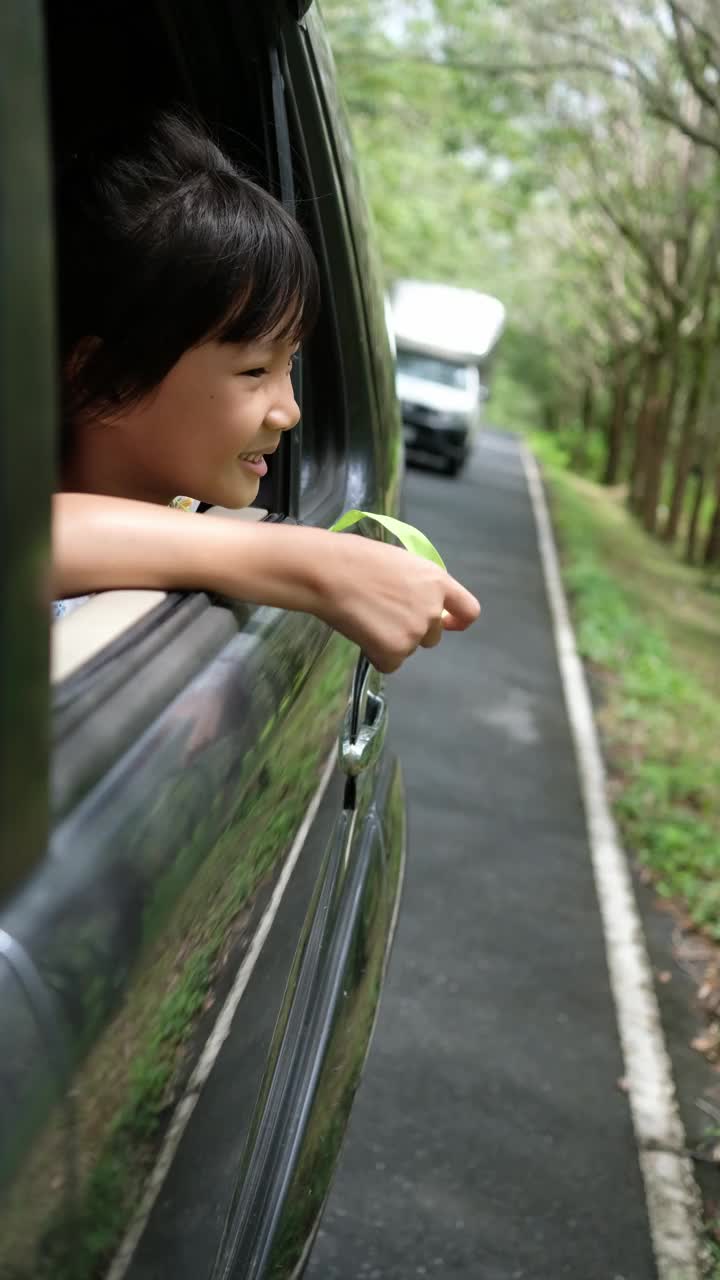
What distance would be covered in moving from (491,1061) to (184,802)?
3.33 meters

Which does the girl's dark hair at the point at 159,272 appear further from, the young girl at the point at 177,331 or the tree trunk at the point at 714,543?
the tree trunk at the point at 714,543

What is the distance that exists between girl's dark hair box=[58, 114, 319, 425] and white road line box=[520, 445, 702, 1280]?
7.86ft

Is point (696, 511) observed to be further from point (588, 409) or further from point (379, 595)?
point (588, 409)

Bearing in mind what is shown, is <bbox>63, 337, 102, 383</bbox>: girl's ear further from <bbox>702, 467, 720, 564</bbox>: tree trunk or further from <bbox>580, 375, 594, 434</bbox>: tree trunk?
<bbox>580, 375, 594, 434</bbox>: tree trunk

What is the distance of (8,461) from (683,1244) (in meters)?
3.23

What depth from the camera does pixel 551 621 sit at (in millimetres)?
13242

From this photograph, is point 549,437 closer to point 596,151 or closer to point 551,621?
point 596,151

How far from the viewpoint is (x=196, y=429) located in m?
1.67

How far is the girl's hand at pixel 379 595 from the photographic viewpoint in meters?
1.37

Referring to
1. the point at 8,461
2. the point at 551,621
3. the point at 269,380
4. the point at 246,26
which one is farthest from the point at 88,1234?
the point at 551,621

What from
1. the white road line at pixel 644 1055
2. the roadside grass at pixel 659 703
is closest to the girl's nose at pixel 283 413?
the white road line at pixel 644 1055

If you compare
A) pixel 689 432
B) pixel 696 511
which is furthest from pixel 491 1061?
pixel 689 432

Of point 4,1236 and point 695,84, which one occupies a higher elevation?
point 695,84

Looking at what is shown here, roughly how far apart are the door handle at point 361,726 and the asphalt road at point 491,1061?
1.33 meters
